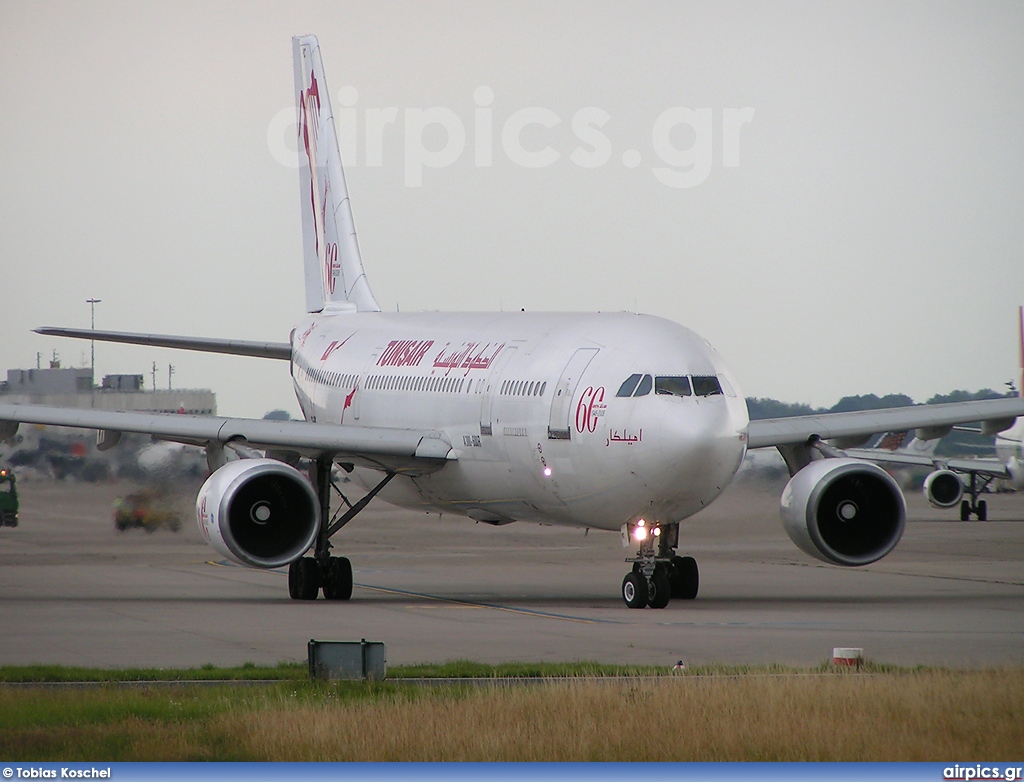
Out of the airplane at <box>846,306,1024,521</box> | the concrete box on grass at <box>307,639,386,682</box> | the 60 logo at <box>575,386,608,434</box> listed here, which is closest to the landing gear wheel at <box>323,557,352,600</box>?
the 60 logo at <box>575,386,608,434</box>

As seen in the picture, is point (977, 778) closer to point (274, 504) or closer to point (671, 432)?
point (671, 432)

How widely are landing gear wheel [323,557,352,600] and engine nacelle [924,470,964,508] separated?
89.6 feet

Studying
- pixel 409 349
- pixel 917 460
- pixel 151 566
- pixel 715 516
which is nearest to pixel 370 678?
pixel 409 349

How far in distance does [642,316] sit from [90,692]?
1076 cm

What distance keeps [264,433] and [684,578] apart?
230 inches

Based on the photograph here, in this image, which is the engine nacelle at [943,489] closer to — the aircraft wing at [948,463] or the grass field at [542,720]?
the aircraft wing at [948,463]

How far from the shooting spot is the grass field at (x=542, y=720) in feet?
36.1

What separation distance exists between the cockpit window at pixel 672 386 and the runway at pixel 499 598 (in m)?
2.56

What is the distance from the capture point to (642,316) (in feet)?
73.7

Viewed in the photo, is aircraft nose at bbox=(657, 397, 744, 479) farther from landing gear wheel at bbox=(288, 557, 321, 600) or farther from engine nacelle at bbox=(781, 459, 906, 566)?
landing gear wheel at bbox=(288, 557, 321, 600)

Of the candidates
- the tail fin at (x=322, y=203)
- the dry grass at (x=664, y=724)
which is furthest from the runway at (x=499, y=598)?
the tail fin at (x=322, y=203)

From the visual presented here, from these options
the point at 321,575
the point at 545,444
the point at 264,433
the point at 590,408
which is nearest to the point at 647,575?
the point at 545,444

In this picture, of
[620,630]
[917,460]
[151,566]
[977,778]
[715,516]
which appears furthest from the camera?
[917,460]

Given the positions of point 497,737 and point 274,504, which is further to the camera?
point 274,504
